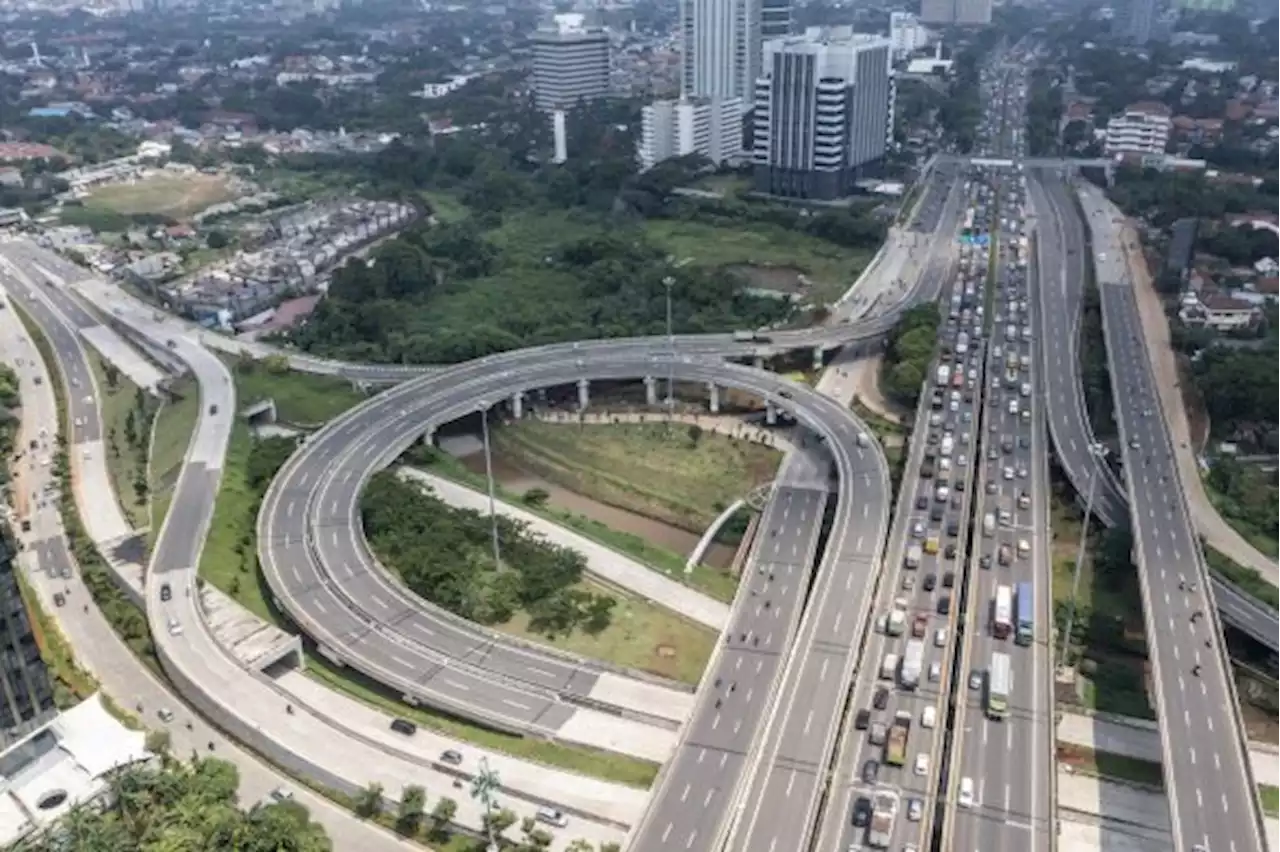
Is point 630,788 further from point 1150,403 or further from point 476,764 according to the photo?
point 1150,403

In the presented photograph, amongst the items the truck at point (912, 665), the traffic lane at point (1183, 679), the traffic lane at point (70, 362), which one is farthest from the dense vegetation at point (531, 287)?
the truck at point (912, 665)

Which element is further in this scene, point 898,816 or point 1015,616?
point 1015,616

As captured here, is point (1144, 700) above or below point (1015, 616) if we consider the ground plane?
below


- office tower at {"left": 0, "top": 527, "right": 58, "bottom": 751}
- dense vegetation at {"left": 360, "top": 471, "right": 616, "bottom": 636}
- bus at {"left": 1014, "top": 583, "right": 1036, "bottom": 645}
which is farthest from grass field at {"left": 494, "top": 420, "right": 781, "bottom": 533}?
office tower at {"left": 0, "top": 527, "right": 58, "bottom": 751}

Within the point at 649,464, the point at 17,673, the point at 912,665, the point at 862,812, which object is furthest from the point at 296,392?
the point at 862,812

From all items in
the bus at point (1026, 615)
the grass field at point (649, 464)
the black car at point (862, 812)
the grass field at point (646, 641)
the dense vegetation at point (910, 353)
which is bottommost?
the grass field at point (649, 464)

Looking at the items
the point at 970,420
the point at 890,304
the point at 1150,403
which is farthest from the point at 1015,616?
the point at 890,304

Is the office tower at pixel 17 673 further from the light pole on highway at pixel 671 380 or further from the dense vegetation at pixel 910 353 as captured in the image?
the dense vegetation at pixel 910 353
